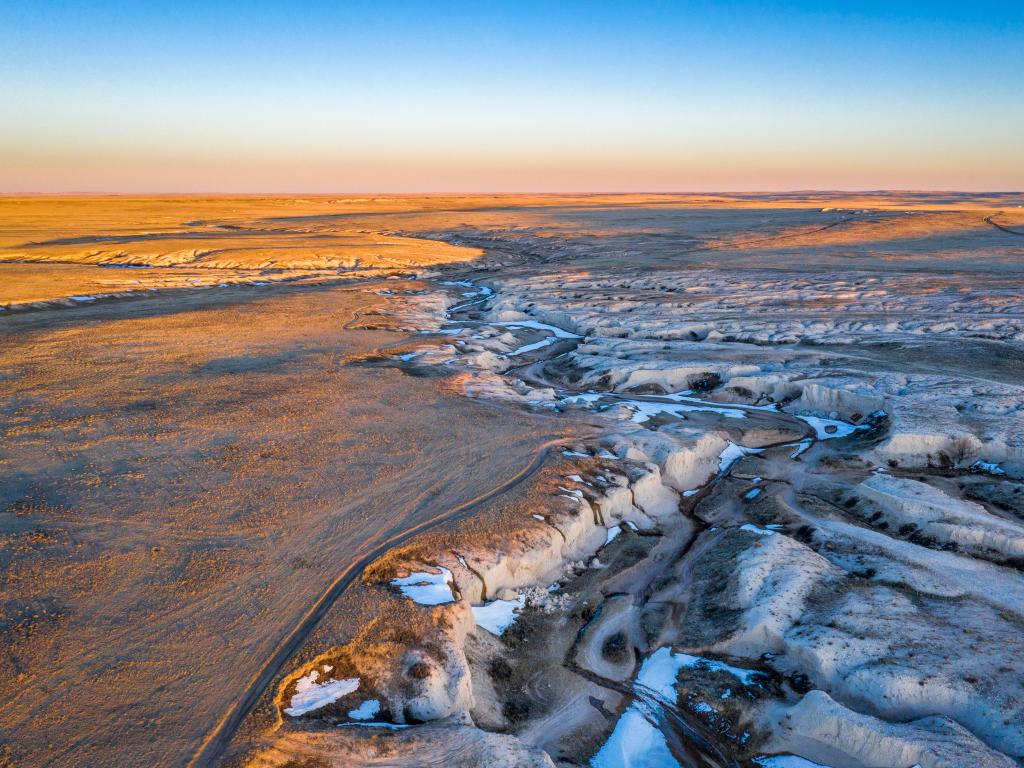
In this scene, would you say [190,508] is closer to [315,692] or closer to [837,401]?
[315,692]

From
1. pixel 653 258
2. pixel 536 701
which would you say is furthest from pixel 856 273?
pixel 536 701

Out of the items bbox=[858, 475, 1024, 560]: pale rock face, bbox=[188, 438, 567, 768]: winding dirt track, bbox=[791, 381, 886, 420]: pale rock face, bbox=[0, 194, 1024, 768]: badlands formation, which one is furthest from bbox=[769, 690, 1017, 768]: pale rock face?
bbox=[791, 381, 886, 420]: pale rock face

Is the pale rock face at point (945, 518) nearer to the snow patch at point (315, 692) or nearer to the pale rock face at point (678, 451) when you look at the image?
the pale rock face at point (678, 451)

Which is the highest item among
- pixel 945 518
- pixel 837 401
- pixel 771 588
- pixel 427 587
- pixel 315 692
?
pixel 837 401

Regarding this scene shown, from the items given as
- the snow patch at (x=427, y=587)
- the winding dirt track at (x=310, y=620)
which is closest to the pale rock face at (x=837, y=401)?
the winding dirt track at (x=310, y=620)

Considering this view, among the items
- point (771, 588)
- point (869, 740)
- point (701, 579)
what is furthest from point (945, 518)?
point (869, 740)

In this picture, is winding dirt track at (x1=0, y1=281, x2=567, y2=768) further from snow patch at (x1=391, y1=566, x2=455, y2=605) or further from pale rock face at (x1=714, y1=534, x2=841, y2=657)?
pale rock face at (x1=714, y1=534, x2=841, y2=657)

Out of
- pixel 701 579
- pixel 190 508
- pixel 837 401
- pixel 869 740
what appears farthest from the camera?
pixel 837 401
